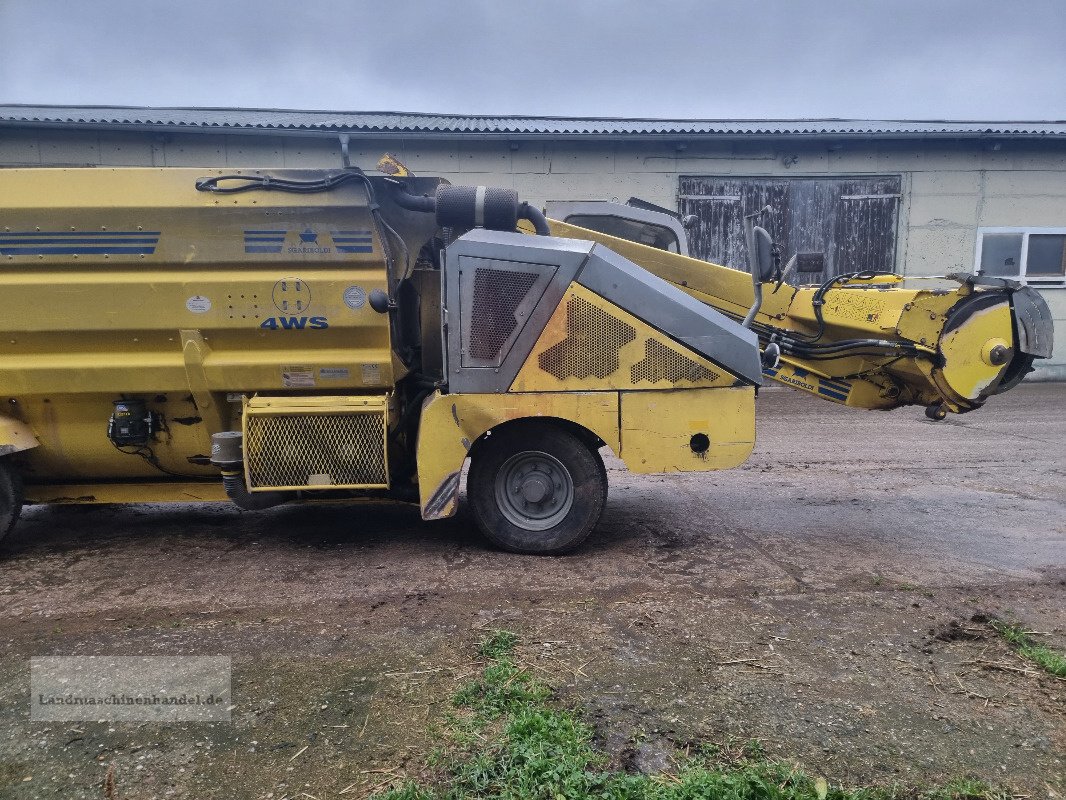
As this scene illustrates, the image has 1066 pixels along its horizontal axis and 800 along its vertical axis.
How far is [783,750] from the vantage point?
2.36m

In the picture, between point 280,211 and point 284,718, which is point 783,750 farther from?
point 280,211

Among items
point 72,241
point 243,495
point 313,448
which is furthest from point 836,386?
point 72,241

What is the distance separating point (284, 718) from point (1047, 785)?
8.48 ft

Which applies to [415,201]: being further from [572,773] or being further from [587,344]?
[572,773]

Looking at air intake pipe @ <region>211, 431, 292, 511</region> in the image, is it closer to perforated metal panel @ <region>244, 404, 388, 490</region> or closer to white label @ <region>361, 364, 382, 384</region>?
perforated metal panel @ <region>244, 404, 388, 490</region>

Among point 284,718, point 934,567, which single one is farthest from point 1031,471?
point 284,718

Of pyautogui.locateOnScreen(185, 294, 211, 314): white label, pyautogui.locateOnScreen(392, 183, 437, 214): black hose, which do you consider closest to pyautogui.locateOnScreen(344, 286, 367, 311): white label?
pyautogui.locateOnScreen(392, 183, 437, 214): black hose

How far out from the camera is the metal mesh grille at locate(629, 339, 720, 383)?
413 cm

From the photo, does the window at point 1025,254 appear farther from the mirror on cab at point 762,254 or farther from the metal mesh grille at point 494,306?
the metal mesh grille at point 494,306

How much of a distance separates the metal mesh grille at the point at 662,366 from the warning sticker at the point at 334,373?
176 centimetres

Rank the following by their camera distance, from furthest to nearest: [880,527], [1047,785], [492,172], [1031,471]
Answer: [492,172], [1031,471], [880,527], [1047,785]

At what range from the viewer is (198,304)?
419cm

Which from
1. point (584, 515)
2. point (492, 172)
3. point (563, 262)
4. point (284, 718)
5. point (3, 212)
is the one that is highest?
point (492, 172)

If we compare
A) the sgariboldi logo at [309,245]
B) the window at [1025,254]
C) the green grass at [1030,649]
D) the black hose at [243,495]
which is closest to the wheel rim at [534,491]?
the black hose at [243,495]
